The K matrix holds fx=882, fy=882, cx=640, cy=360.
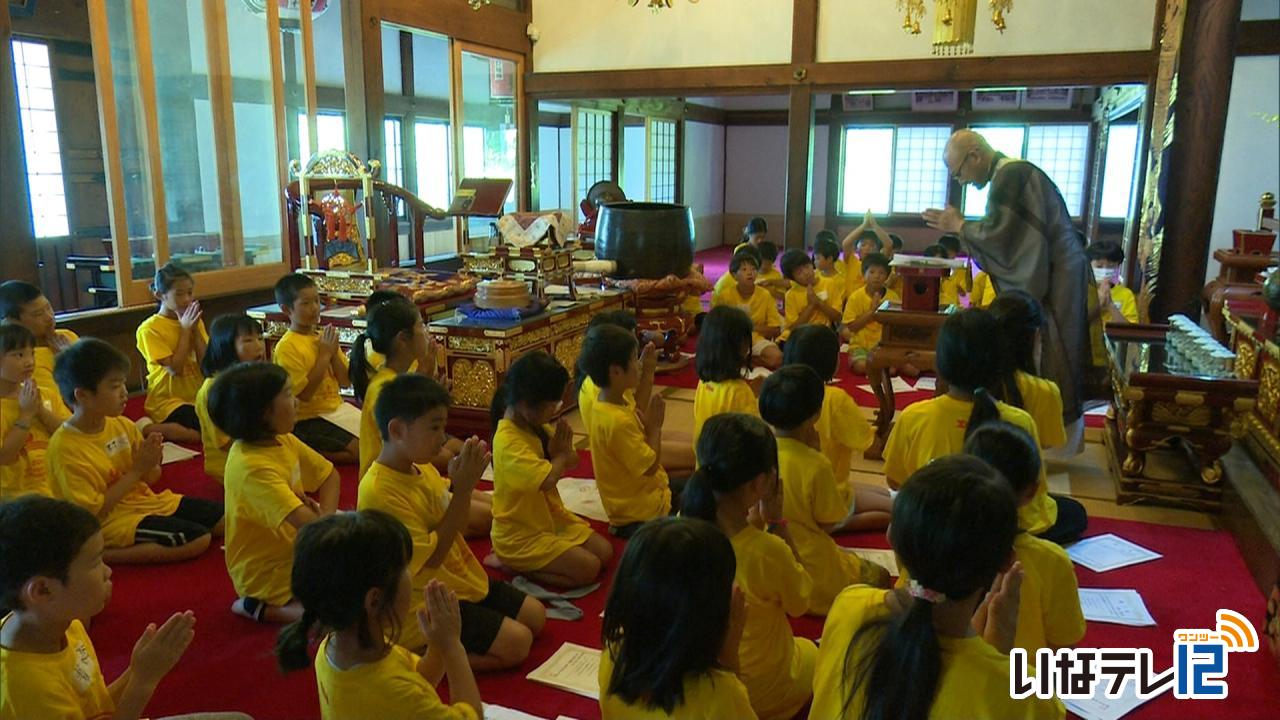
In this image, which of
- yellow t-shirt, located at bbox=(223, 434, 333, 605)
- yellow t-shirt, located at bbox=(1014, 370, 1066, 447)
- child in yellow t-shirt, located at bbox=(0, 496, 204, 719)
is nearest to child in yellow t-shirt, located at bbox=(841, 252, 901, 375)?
yellow t-shirt, located at bbox=(1014, 370, 1066, 447)

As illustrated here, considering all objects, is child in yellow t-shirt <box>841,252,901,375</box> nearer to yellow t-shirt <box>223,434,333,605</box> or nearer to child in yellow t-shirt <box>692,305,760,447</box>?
child in yellow t-shirt <box>692,305,760,447</box>

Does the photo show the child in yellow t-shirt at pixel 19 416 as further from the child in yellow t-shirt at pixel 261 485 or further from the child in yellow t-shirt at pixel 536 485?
the child in yellow t-shirt at pixel 536 485

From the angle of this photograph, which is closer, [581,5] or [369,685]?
[369,685]

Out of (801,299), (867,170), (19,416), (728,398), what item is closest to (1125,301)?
(801,299)

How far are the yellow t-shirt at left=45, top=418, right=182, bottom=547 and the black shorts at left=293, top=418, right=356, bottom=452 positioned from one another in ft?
3.43

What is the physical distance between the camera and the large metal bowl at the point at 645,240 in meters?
6.55

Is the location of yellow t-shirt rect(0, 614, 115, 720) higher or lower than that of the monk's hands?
lower

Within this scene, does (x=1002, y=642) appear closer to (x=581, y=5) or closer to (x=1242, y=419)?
(x=1242, y=419)

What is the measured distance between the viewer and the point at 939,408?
2834mm

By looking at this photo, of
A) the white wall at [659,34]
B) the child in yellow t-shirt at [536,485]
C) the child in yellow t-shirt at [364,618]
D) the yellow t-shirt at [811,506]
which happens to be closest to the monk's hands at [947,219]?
the yellow t-shirt at [811,506]

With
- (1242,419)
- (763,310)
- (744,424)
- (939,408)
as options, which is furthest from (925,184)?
(744,424)

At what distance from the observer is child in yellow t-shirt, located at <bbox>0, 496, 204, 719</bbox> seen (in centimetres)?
164

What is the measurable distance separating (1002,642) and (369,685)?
1189 mm

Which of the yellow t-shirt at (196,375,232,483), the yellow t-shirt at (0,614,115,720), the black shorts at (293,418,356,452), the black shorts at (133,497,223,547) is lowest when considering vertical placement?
the black shorts at (133,497,223,547)
